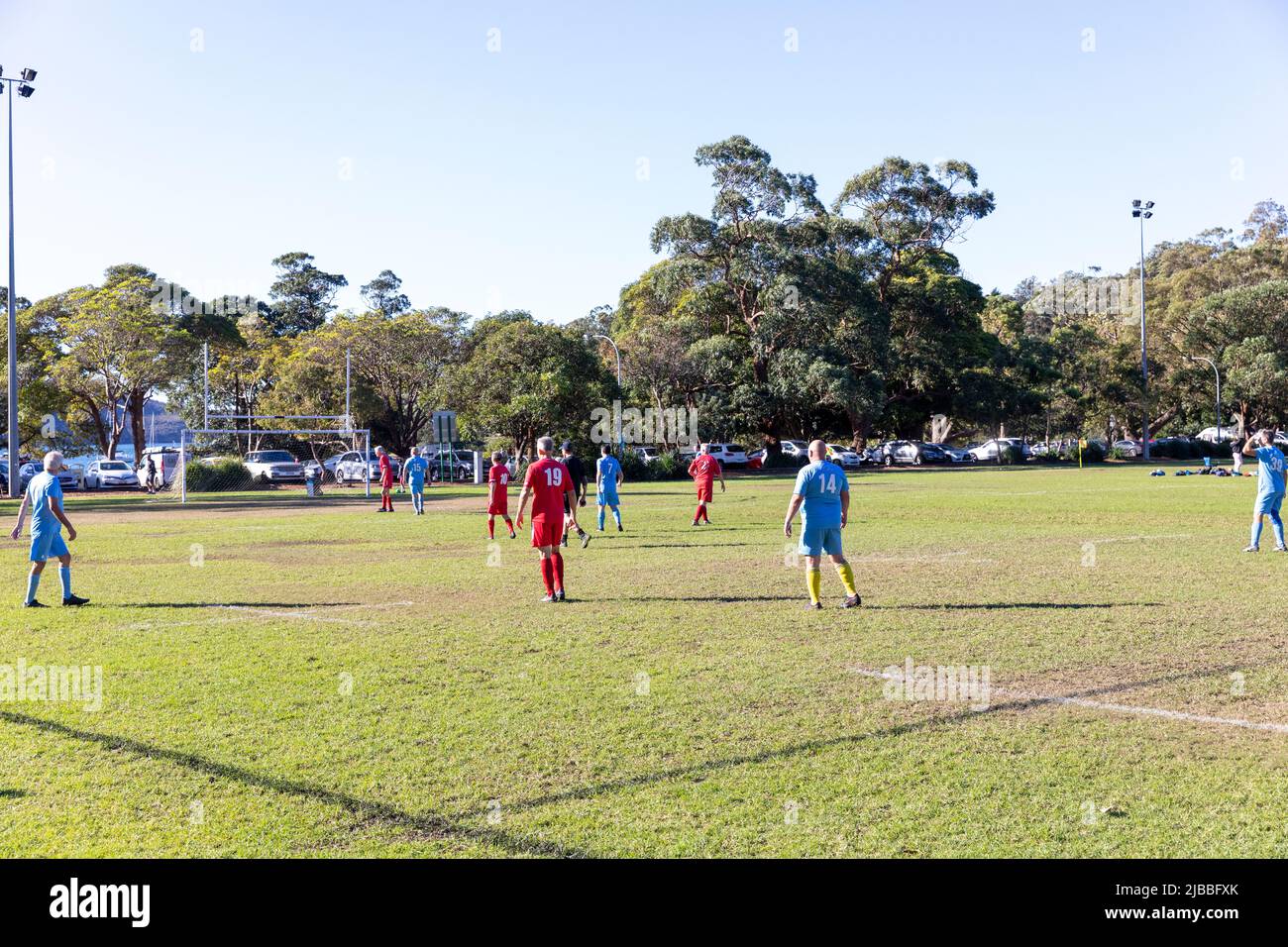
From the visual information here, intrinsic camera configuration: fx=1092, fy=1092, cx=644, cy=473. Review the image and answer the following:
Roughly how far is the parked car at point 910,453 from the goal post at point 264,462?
31844 millimetres

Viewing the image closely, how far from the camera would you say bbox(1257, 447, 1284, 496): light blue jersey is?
15.4 meters

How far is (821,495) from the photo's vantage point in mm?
11273

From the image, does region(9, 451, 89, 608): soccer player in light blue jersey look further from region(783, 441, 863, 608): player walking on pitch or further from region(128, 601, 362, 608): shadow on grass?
region(783, 441, 863, 608): player walking on pitch

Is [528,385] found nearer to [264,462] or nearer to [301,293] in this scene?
[264,462]

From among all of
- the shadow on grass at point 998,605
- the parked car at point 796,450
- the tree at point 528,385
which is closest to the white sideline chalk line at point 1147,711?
the shadow on grass at point 998,605

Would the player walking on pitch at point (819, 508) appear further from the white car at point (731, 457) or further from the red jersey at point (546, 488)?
the white car at point (731, 457)

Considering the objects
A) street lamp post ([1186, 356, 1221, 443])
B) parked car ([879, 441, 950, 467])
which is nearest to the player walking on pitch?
parked car ([879, 441, 950, 467])

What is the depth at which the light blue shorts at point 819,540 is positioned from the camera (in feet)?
36.9

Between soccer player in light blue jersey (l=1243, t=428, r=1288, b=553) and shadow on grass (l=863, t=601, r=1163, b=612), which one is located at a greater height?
soccer player in light blue jersey (l=1243, t=428, r=1288, b=553)

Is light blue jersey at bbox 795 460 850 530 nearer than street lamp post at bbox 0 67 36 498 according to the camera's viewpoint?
Yes

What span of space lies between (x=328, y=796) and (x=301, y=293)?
8370 centimetres

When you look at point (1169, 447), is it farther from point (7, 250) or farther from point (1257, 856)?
point (1257, 856)

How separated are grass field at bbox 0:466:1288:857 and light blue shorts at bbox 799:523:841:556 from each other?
26.8 inches
